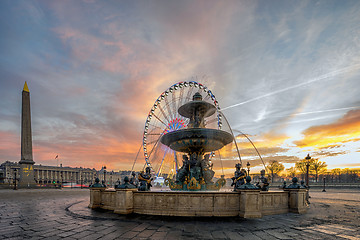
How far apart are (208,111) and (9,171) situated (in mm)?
130246

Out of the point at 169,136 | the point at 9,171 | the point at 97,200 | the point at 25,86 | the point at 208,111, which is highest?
the point at 25,86

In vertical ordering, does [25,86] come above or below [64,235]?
above

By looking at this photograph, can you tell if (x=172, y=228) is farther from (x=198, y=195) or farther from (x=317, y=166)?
(x=317, y=166)

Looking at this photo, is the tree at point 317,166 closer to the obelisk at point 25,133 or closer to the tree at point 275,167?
the tree at point 275,167

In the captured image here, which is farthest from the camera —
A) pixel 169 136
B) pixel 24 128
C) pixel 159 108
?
pixel 24 128

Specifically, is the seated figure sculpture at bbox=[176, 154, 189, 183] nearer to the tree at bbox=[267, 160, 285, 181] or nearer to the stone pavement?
the stone pavement

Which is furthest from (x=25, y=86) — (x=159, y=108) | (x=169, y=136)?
(x=169, y=136)

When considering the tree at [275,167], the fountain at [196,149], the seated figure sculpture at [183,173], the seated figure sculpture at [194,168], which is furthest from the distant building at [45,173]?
the seated figure sculpture at [194,168]

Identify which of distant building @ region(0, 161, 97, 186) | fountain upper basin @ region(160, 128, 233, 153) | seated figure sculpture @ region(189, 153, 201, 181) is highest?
fountain upper basin @ region(160, 128, 233, 153)

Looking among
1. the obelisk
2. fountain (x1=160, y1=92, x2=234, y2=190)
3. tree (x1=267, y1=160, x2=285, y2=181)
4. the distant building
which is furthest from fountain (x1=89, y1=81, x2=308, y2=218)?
the distant building

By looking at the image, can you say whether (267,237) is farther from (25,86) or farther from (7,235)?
(25,86)

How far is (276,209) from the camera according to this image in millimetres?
8969

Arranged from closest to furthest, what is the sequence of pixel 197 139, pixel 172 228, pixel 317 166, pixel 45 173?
1. pixel 172 228
2. pixel 197 139
3. pixel 317 166
4. pixel 45 173

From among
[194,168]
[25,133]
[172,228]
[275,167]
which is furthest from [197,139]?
[275,167]
